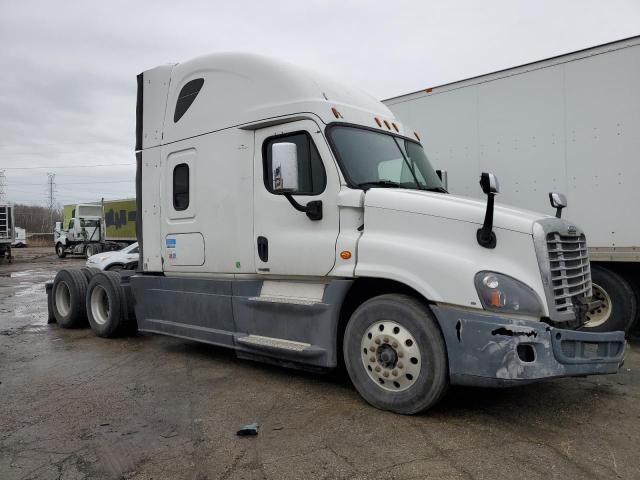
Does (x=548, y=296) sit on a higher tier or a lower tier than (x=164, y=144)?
lower

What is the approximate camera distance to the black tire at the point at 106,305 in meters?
7.49

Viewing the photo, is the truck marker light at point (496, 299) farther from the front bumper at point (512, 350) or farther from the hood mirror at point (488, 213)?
the hood mirror at point (488, 213)

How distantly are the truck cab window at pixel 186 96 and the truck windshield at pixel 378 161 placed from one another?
6.88 feet

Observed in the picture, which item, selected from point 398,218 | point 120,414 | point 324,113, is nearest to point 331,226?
point 398,218

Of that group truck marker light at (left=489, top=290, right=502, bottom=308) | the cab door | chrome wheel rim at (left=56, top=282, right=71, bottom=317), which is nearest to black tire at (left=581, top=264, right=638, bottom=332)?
truck marker light at (left=489, top=290, right=502, bottom=308)

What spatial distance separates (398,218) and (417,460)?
187 centimetres

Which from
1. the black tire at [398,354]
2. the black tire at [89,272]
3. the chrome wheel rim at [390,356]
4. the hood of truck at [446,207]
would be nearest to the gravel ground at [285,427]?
the black tire at [398,354]

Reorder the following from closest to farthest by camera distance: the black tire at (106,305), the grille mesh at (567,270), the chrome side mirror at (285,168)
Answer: the grille mesh at (567,270), the chrome side mirror at (285,168), the black tire at (106,305)

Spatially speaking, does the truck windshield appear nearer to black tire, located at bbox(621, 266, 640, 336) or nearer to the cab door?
the cab door

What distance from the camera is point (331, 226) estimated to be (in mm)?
4711

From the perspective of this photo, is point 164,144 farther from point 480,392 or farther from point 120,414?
point 480,392

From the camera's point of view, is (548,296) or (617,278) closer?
(548,296)

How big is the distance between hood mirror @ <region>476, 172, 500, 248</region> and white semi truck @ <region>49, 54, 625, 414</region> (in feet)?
0.04

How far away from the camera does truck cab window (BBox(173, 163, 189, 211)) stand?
20.1 feet
